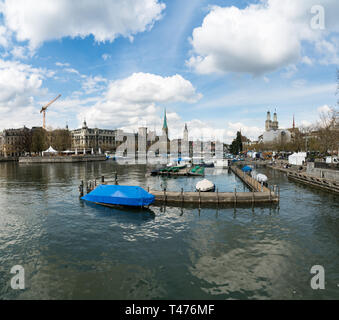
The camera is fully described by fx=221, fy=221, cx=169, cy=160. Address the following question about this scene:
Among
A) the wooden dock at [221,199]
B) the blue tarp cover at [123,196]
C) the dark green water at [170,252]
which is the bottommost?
the dark green water at [170,252]

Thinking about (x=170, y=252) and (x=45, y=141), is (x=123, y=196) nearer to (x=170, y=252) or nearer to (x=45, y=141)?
(x=170, y=252)

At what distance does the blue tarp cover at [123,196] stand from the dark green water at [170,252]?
1.45 metres

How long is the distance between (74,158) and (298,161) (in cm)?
11026

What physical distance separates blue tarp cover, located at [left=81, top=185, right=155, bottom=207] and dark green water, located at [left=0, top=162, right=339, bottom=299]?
1.45 metres

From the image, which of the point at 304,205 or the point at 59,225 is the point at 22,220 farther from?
Answer: the point at 304,205

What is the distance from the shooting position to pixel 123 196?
95.7 feet

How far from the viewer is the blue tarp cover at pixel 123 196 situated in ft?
94.0

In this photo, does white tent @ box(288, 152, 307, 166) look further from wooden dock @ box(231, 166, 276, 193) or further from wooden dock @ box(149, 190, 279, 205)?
wooden dock @ box(149, 190, 279, 205)

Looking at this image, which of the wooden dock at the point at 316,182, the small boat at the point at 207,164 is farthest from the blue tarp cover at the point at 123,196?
the small boat at the point at 207,164

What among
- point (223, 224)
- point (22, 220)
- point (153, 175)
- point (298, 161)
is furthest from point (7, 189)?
point (298, 161)

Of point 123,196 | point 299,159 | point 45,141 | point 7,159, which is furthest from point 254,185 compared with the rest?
point 7,159

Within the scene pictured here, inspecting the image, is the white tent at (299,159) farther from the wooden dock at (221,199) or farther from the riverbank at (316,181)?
the wooden dock at (221,199)

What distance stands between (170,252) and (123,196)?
13.5 metres
